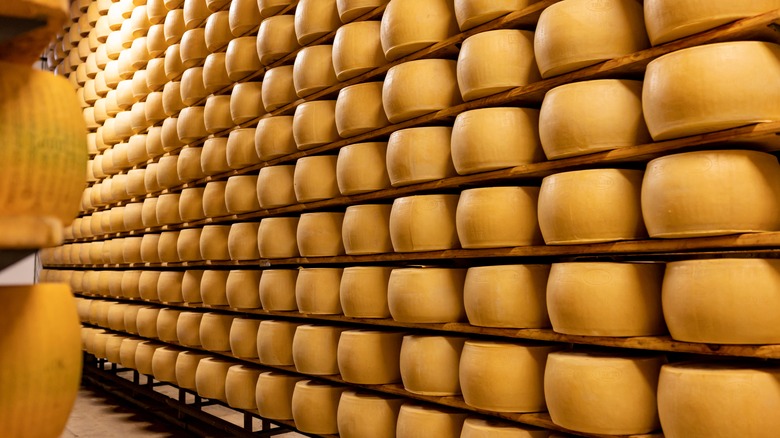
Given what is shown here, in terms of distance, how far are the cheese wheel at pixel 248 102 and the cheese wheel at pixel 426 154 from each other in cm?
125

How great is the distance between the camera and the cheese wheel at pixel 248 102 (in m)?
3.39

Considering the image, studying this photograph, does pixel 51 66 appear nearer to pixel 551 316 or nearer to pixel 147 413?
pixel 147 413

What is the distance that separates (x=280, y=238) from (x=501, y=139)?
1331 millimetres

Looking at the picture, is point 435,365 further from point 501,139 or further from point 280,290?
point 280,290

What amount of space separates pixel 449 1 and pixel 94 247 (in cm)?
382

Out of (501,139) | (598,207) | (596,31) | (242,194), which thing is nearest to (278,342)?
(242,194)

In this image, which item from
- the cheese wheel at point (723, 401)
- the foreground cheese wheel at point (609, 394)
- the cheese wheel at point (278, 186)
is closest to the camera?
the cheese wheel at point (723, 401)

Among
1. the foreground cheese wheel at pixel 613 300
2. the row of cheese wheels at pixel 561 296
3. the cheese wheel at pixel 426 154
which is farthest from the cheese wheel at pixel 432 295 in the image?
the foreground cheese wheel at pixel 613 300

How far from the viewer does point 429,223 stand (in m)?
2.30

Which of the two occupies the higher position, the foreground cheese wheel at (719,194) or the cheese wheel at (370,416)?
the foreground cheese wheel at (719,194)

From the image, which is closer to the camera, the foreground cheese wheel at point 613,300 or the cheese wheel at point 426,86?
the foreground cheese wheel at point 613,300

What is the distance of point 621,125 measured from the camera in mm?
1795

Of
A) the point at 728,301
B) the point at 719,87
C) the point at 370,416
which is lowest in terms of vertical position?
the point at 370,416

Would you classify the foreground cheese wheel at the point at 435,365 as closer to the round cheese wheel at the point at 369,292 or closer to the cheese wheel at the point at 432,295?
the cheese wheel at the point at 432,295
